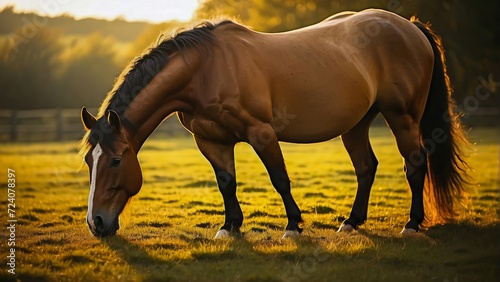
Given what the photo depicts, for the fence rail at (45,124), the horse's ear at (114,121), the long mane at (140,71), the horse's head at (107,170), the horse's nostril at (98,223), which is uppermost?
the long mane at (140,71)

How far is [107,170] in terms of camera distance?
5.34m

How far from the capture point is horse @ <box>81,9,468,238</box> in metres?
5.52

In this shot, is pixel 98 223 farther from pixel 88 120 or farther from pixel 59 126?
pixel 59 126

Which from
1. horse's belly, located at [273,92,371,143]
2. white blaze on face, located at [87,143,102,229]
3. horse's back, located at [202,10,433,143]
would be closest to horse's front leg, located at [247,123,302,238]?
horse's back, located at [202,10,433,143]

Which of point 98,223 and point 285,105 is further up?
point 285,105

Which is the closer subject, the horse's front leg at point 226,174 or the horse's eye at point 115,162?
the horse's eye at point 115,162

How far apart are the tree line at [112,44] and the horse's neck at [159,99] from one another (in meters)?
13.0

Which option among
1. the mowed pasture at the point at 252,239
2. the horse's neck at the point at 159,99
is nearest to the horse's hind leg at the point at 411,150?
the mowed pasture at the point at 252,239

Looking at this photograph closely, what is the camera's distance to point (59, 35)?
98.8 feet

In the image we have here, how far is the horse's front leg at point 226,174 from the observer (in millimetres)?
6191

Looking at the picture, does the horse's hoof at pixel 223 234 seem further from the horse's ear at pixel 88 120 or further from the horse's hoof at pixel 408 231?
the horse's hoof at pixel 408 231

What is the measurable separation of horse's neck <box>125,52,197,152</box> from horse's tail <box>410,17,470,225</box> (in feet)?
9.67

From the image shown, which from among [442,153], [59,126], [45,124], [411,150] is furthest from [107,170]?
[45,124]

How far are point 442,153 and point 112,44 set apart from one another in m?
28.0
